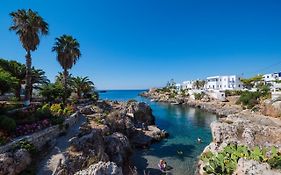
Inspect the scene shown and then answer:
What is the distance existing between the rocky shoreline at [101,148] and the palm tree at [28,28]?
1173 cm

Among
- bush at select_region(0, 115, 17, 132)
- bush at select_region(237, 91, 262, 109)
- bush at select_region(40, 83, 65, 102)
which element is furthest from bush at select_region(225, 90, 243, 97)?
bush at select_region(0, 115, 17, 132)

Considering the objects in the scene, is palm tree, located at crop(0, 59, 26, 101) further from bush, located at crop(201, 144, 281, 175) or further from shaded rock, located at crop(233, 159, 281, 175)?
shaded rock, located at crop(233, 159, 281, 175)

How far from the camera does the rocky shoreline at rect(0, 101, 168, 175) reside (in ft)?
43.4

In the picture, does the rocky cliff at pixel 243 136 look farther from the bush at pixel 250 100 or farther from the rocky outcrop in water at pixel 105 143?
the bush at pixel 250 100

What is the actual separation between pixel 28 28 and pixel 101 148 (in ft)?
67.2

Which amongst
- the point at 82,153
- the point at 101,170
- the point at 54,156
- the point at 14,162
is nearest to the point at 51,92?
the point at 54,156

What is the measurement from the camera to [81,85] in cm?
5116

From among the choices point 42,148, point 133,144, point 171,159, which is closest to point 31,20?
point 42,148

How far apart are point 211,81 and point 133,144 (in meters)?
106

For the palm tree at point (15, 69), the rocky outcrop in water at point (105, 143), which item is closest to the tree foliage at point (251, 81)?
the rocky outcrop in water at point (105, 143)

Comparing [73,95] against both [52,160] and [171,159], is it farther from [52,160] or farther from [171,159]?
[52,160]

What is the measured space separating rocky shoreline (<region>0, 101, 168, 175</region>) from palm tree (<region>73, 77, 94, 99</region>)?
41.2ft

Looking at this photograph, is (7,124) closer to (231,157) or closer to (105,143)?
(105,143)

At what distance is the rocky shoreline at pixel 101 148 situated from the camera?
13.2 m
